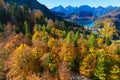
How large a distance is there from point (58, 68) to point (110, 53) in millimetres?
32112

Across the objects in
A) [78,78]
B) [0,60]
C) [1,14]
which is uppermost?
[1,14]

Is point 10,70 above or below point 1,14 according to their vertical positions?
below

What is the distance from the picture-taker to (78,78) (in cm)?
12019

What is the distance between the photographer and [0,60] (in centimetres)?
12000

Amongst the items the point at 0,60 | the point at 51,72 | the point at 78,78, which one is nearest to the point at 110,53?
the point at 78,78

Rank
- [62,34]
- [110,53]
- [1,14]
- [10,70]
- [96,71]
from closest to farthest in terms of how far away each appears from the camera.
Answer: [10,70]
[96,71]
[110,53]
[62,34]
[1,14]

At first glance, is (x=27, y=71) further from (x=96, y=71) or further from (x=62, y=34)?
(x=62, y=34)

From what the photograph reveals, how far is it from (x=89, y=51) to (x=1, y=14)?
3223 inches

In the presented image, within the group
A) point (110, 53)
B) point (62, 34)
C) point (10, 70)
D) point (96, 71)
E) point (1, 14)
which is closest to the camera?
point (10, 70)

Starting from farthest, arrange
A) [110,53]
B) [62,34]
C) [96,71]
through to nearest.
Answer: [62,34] < [110,53] < [96,71]

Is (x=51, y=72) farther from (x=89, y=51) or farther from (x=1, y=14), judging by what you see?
(x=1, y=14)

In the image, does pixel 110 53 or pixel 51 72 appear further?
pixel 110 53

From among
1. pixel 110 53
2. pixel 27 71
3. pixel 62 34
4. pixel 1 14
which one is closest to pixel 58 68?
pixel 27 71

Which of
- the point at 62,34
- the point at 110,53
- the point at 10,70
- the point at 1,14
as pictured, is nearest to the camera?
the point at 10,70
